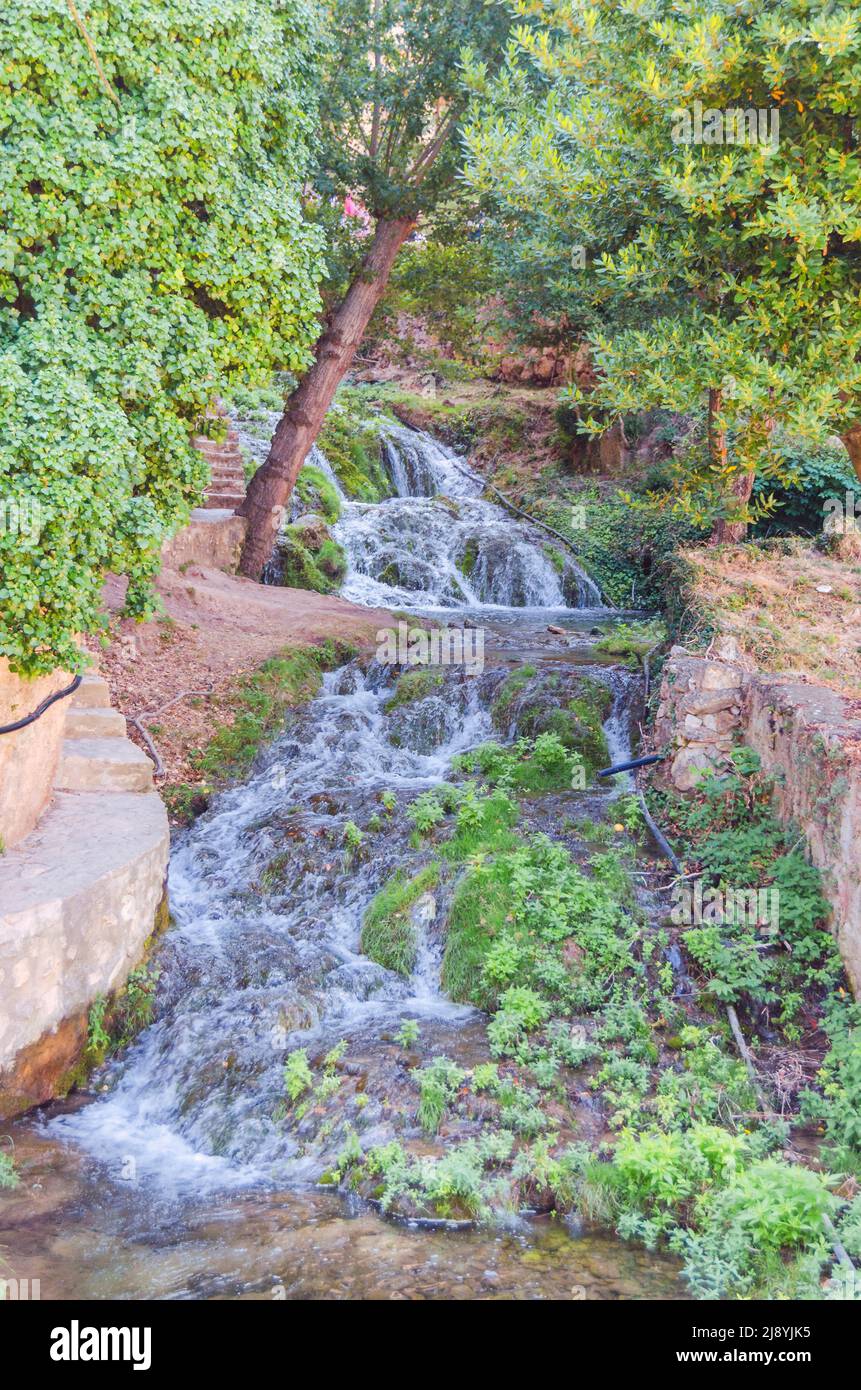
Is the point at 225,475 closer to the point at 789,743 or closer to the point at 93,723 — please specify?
the point at 93,723

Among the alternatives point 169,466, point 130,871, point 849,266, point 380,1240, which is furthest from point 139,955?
point 849,266

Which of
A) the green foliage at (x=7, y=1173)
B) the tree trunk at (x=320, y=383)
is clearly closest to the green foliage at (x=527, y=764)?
the green foliage at (x=7, y=1173)

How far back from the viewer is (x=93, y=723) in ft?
26.9

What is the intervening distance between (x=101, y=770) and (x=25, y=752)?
52.3 inches

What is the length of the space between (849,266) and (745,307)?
73cm

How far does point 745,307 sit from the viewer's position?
638 cm

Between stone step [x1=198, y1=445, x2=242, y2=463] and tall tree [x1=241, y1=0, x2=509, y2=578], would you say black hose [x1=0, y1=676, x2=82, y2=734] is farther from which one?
stone step [x1=198, y1=445, x2=242, y2=463]

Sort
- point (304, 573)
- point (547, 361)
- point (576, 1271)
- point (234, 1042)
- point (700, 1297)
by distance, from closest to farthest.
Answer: point (700, 1297) → point (576, 1271) → point (234, 1042) → point (304, 573) → point (547, 361)

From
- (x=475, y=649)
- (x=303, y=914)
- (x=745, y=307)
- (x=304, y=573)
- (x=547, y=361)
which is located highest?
(x=547, y=361)

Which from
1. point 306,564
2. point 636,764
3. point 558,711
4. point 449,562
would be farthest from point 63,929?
point 449,562

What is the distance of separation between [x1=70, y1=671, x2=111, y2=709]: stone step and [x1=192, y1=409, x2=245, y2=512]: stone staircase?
6524mm

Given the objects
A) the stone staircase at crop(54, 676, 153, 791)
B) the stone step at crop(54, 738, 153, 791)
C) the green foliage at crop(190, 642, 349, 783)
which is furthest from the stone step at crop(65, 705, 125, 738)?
the green foliage at crop(190, 642, 349, 783)
